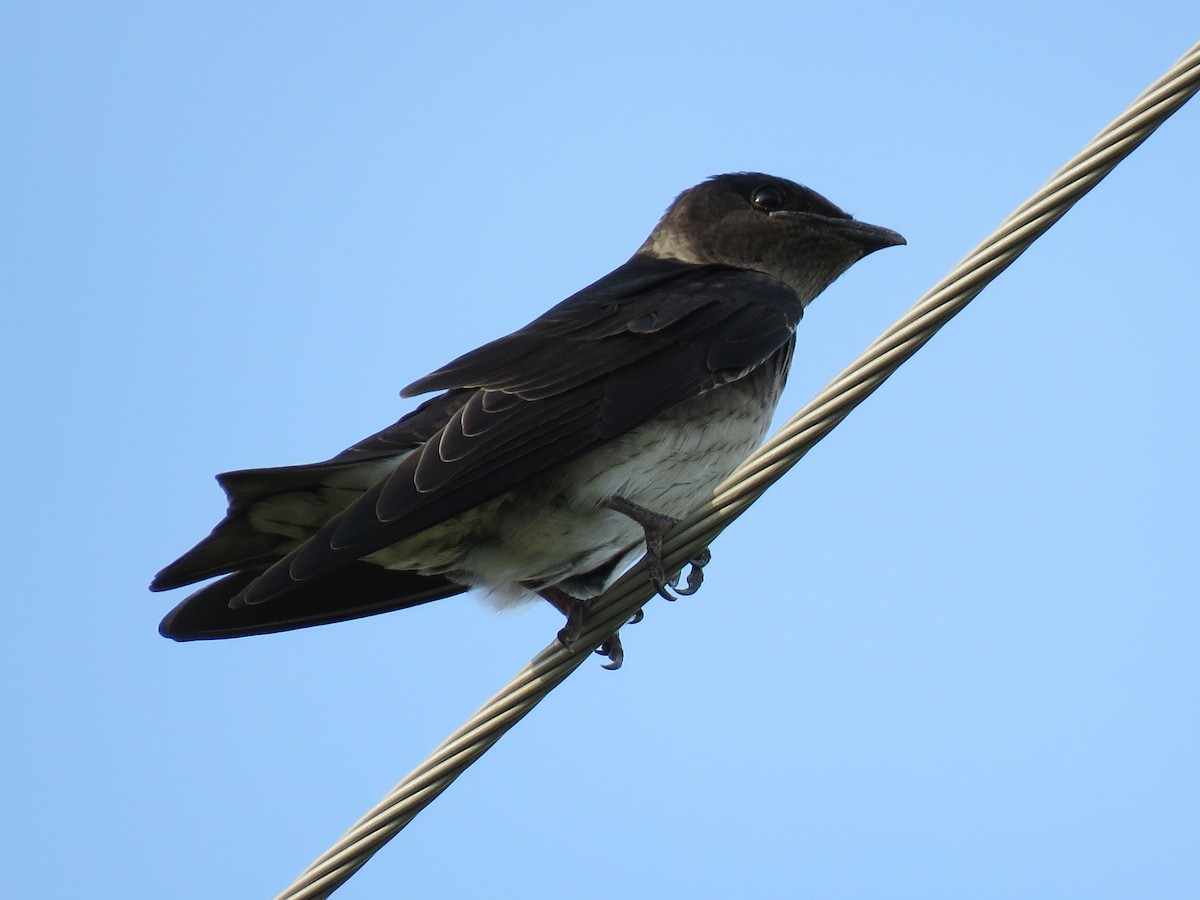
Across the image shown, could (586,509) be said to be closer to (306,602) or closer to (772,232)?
(306,602)

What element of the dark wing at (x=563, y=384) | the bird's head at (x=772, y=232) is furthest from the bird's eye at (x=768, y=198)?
the dark wing at (x=563, y=384)

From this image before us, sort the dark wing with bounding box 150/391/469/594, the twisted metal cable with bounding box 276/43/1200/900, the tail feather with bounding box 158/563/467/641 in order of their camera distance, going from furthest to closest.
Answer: the tail feather with bounding box 158/563/467/641 < the dark wing with bounding box 150/391/469/594 < the twisted metal cable with bounding box 276/43/1200/900

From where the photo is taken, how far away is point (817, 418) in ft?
12.6

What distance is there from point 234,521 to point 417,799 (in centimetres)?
155

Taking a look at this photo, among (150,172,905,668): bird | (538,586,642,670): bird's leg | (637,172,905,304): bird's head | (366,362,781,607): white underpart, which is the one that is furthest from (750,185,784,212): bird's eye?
(538,586,642,670): bird's leg

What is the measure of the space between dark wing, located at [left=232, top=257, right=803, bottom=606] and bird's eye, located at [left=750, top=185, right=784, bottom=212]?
2.43ft

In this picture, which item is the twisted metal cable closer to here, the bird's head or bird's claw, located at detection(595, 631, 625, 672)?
bird's claw, located at detection(595, 631, 625, 672)

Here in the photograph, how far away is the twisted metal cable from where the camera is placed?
3498mm

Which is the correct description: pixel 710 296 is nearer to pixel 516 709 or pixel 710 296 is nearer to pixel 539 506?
pixel 539 506

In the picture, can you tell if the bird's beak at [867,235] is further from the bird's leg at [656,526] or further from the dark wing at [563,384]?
the bird's leg at [656,526]

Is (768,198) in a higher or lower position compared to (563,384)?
higher

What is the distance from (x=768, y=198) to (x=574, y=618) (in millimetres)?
2531

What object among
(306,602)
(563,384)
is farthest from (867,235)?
(306,602)

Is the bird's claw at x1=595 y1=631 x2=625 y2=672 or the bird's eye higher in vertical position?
the bird's eye
